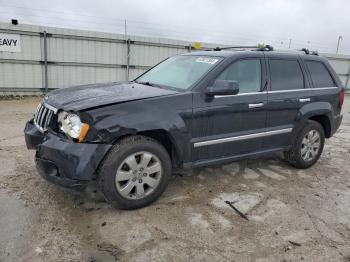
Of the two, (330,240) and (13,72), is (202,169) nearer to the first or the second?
(330,240)

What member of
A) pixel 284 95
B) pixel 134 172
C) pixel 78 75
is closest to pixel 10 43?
pixel 78 75

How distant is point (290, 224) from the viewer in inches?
126

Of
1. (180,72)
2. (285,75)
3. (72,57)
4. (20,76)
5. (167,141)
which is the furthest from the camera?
(72,57)

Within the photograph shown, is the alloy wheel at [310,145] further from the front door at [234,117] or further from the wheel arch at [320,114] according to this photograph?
the front door at [234,117]

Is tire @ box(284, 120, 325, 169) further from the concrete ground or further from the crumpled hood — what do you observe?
the crumpled hood

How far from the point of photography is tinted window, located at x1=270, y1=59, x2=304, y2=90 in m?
4.27

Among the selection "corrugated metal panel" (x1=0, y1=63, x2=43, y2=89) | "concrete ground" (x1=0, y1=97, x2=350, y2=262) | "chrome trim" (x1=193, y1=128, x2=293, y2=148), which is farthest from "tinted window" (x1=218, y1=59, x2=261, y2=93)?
"corrugated metal panel" (x1=0, y1=63, x2=43, y2=89)

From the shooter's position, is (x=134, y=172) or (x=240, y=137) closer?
(x=134, y=172)

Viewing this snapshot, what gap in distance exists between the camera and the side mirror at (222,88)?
351cm

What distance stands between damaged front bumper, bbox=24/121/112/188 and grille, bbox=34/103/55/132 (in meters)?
0.23

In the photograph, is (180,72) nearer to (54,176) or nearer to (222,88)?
(222,88)

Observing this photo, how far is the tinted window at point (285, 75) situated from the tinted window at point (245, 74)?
10.1 inches

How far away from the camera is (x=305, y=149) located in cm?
478

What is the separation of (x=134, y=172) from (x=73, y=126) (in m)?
0.75
